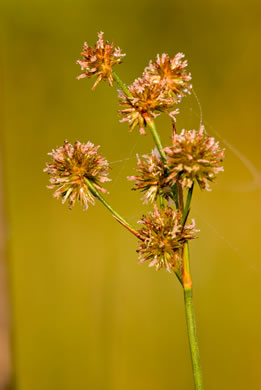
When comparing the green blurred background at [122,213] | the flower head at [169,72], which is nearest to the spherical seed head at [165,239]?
the flower head at [169,72]

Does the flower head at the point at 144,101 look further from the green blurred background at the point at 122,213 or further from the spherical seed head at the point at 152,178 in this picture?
the green blurred background at the point at 122,213

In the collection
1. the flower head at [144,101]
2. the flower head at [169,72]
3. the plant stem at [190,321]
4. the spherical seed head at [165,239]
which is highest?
the flower head at [169,72]

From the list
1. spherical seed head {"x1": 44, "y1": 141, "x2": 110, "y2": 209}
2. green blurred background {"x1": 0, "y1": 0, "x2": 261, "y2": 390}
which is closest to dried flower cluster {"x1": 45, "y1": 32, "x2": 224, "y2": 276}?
spherical seed head {"x1": 44, "y1": 141, "x2": 110, "y2": 209}

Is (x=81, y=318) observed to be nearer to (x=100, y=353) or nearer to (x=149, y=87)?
(x=100, y=353)

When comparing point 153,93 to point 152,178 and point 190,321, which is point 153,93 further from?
point 190,321

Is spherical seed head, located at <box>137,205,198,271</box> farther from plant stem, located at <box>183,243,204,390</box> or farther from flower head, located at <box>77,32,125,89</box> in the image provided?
flower head, located at <box>77,32,125,89</box>
